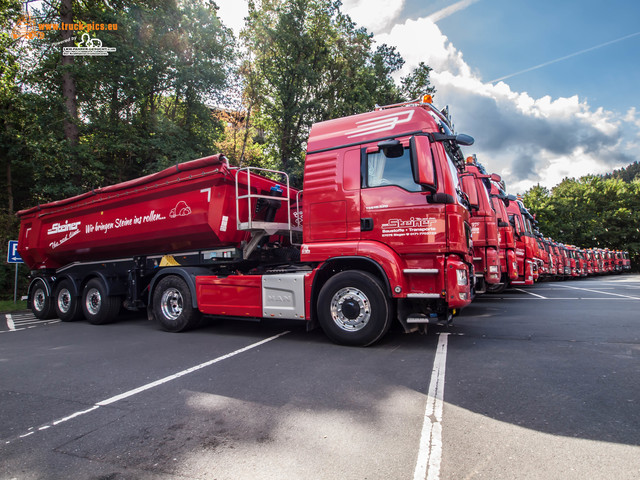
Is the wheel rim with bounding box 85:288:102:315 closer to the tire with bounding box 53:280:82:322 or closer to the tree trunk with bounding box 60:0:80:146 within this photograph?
the tire with bounding box 53:280:82:322

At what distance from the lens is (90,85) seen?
16.9m

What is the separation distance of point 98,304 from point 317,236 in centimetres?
613

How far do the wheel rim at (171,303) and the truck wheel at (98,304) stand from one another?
2077 millimetres

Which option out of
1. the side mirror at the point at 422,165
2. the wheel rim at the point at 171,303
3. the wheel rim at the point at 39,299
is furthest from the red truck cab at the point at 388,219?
the wheel rim at the point at 39,299

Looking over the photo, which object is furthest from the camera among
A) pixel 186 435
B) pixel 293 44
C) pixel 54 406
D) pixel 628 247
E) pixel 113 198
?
pixel 628 247

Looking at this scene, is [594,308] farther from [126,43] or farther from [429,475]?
[126,43]

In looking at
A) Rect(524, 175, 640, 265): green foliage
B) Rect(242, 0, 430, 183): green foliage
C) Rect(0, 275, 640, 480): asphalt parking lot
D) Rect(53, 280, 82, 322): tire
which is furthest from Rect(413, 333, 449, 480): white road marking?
Rect(524, 175, 640, 265): green foliage

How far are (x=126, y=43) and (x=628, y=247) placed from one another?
57200 millimetres

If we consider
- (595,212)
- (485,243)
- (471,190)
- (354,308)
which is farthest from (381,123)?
(595,212)

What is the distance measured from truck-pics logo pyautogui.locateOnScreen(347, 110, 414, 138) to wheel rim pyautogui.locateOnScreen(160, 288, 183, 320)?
451 cm

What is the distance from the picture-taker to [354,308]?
5637mm

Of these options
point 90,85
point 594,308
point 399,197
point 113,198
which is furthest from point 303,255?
point 90,85

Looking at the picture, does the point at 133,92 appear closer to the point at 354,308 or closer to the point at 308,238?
the point at 308,238

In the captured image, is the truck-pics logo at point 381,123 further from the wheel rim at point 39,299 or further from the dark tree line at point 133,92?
the dark tree line at point 133,92
